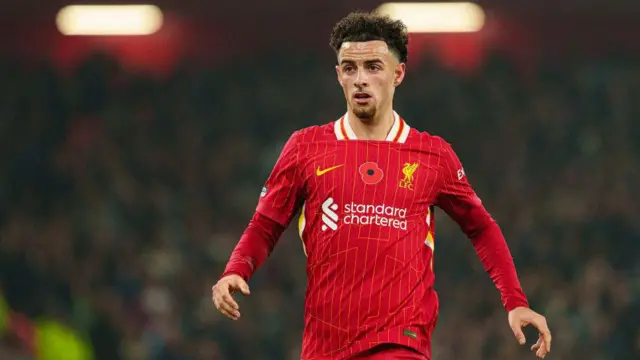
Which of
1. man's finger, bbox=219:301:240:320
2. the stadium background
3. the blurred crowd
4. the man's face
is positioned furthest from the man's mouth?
the stadium background

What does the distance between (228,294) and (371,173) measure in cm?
63

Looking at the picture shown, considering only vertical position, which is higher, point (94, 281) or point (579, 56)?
point (579, 56)

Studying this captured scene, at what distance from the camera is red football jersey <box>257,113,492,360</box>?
3.82m

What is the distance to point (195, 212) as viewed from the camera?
35.2 feet

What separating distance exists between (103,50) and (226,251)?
238 cm

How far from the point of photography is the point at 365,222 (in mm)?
3867

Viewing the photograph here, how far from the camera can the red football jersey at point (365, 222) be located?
3.82 m

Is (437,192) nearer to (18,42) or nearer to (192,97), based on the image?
(192,97)

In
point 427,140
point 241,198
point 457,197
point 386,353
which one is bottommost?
point 386,353

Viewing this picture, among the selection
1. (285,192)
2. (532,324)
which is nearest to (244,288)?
(285,192)

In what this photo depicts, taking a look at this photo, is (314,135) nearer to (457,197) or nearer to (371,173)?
(371,173)

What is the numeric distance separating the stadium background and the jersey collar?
5.43 metres

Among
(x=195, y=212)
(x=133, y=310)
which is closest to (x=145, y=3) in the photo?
(x=195, y=212)

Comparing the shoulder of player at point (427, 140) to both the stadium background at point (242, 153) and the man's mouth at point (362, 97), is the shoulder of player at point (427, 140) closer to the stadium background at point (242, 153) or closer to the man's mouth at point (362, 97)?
the man's mouth at point (362, 97)
